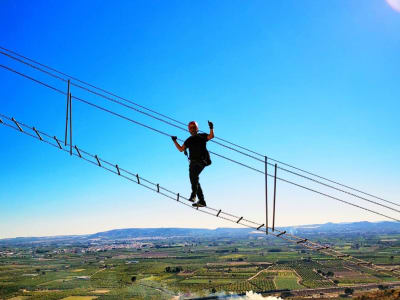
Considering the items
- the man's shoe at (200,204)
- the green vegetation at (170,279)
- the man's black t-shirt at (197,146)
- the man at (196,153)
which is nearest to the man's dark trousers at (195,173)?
the man at (196,153)

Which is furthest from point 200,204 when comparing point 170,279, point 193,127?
point 170,279

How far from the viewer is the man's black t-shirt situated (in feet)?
22.8

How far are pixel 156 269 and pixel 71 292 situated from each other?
102 ft

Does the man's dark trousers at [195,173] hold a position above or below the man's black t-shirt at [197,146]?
below

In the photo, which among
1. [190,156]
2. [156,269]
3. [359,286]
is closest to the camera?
[190,156]

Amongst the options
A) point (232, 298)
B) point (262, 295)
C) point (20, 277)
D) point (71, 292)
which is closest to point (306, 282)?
point (262, 295)

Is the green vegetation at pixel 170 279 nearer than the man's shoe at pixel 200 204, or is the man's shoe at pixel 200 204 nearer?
the man's shoe at pixel 200 204

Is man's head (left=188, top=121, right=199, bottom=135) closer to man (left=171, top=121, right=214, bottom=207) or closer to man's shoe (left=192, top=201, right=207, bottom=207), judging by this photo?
man (left=171, top=121, right=214, bottom=207)

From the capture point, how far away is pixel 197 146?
6.94 metres

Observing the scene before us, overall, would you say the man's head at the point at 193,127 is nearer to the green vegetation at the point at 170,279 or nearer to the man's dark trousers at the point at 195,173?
the man's dark trousers at the point at 195,173

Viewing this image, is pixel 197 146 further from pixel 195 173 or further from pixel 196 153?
pixel 195 173

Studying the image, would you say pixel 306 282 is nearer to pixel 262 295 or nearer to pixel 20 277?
pixel 262 295

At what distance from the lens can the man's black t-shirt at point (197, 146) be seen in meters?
6.95

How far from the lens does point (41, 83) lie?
775 centimetres
